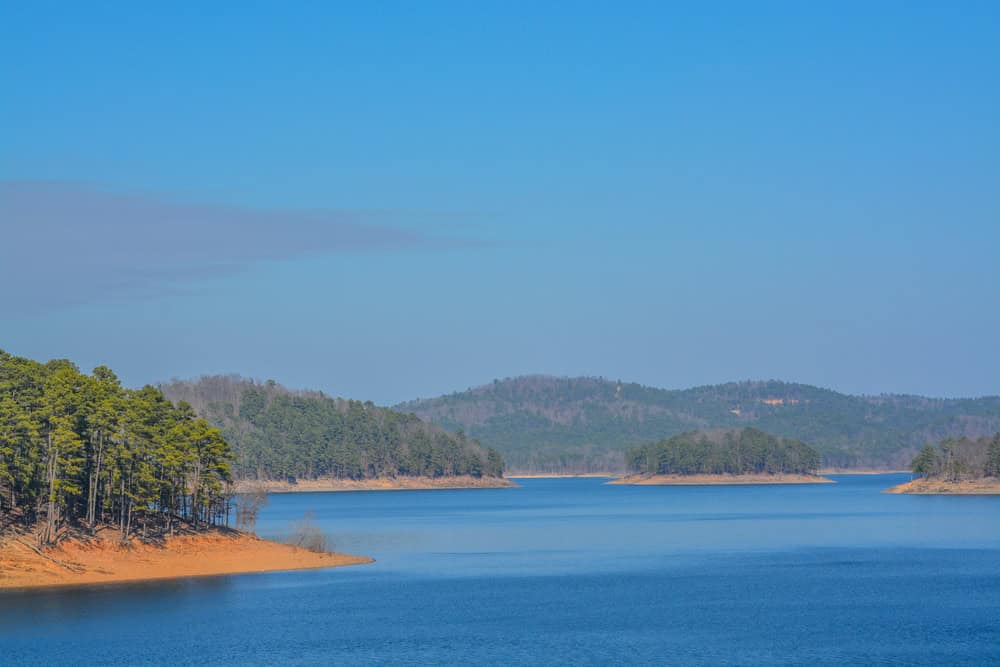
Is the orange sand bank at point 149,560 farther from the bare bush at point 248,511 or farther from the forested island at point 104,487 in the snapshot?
the bare bush at point 248,511

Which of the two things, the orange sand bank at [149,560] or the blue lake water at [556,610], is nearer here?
the blue lake water at [556,610]

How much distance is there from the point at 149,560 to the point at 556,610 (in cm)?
2867

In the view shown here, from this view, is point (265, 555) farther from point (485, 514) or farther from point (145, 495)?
point (485, 514)

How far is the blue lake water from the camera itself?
58625mm

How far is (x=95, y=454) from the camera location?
87.8 meters

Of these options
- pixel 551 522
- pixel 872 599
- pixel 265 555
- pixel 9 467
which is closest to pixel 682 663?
pixel 872 599

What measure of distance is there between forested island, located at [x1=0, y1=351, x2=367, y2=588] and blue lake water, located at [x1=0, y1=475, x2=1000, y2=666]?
439cm

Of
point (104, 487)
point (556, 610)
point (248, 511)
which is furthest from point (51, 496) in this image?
point (556, 610)

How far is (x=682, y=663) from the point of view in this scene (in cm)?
5641

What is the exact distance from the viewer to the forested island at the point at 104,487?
80625 millimetres

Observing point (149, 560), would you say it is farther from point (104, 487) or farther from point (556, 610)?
point (556, 610)

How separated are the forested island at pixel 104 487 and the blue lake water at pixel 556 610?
14.4 feet

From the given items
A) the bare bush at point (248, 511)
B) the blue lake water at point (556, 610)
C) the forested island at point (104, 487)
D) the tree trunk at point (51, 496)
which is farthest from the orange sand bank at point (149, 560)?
the bare bush at point (248, 511)

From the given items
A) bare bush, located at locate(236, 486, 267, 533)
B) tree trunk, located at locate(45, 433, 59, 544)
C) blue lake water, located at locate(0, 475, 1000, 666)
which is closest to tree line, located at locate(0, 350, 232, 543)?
tree trunk, located at locate(45, 433, 59, 544)
